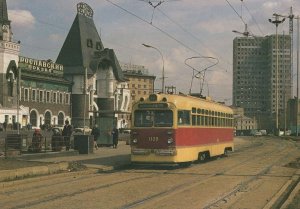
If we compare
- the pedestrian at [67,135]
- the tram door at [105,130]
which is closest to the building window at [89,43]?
the tram door at [105,130]

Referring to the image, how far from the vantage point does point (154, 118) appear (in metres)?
20.5

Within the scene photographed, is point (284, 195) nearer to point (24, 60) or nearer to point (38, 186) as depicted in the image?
point (38, 186)

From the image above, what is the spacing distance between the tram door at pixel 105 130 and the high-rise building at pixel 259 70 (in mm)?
37045

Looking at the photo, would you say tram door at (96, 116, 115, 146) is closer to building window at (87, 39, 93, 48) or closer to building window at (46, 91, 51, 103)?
building window at (46, 91, 51, 103)

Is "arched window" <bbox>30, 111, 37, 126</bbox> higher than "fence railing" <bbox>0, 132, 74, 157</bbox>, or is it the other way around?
"arched window" <bbox>30, 111, 37, 126</bbox>

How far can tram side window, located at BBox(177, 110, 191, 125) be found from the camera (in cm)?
2050

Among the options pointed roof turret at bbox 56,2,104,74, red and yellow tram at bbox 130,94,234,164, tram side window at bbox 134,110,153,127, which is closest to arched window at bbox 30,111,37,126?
pointed roof turret at bbox 56,2,104,74

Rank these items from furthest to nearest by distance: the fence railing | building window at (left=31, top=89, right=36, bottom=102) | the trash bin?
building window at (left=31, top=89, right=36, bottom=102) → the trash bin → the fence railing

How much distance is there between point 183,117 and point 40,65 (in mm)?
77970

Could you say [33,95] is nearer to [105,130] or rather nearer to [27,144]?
[105,130]

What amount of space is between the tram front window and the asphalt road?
6.94 feet

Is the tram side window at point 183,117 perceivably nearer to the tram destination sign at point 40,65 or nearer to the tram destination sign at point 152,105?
the tram destination sign at point 152,105

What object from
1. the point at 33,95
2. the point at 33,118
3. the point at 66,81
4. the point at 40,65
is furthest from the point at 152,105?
the point at 66,81

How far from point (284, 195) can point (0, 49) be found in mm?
77222
